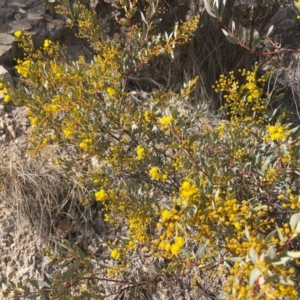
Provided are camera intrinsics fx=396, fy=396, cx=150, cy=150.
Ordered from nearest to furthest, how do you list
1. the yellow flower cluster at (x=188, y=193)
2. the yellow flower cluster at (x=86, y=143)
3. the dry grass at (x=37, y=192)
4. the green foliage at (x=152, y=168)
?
the yellow flower cluster at (x=188, y=193) < the green foliage at (x=152, y=168) < the yellow flower cluster at (x=86, y=143) < the dry grass at (x=37, y=192)

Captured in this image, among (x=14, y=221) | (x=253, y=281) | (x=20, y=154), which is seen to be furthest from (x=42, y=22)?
(x=253, y=281)

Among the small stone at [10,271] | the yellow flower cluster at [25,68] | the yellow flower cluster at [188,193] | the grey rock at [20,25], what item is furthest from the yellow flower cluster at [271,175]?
the grey rock at [20,25]

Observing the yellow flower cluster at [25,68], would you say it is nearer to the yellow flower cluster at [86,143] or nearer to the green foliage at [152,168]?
the green foliage at [152,168]

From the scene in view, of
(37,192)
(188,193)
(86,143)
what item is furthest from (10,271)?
(188,193)

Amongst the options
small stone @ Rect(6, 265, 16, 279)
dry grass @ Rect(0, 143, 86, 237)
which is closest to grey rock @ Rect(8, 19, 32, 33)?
dry grass @ Rect(0, 143, 86, 237)

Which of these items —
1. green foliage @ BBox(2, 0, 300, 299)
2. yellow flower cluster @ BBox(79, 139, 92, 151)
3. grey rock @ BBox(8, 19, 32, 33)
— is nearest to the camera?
green foliage @ BBox(2, 0, 300, 299)

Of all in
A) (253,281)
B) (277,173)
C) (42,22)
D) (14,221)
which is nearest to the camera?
(253,281)

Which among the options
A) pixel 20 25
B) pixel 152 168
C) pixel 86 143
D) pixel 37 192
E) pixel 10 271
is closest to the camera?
pixel 152 168

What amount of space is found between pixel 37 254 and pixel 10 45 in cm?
135

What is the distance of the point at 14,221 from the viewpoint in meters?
1.97

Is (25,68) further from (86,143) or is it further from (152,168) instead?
(152,168)

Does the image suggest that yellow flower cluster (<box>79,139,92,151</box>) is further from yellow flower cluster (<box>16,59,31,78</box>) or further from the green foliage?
yellow flower cluster (<box>16,59,31,78</box>)

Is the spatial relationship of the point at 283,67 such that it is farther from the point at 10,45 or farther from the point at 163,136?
the point at 10,45

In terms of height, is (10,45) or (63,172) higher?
(10,45)
